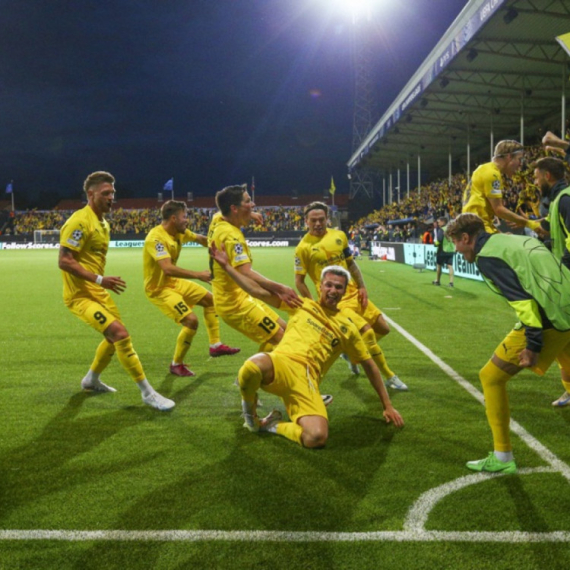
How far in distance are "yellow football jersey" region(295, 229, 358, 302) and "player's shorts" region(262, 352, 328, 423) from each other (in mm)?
2309

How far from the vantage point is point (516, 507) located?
3.39 meters

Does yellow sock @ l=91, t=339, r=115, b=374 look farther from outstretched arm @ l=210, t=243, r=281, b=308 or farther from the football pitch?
outstretched arm @ l=210, t=243, r=281, b=308

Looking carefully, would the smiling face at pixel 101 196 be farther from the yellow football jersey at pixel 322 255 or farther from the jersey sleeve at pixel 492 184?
the jersey sleeve at pixel 492 184

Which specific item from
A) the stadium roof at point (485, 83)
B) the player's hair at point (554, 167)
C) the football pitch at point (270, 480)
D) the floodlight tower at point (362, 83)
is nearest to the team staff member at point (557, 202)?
the player's hair at point (554, 167)

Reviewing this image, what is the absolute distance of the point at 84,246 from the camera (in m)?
5.91

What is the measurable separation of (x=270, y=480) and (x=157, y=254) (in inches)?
151

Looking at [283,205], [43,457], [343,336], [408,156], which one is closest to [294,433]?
[343,336]

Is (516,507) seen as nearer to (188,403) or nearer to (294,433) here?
(294,433)

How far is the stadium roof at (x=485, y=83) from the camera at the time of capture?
19.2 meters

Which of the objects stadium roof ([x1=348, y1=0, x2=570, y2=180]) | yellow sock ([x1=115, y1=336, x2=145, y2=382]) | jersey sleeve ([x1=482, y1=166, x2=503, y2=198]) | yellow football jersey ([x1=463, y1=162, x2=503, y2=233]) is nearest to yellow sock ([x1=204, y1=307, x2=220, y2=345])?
yellow sock ([x1=115, y1=336, x2=145, y2=382])

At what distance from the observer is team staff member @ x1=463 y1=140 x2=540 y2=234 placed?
6.37m

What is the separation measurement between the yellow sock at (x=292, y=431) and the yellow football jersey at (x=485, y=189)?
12.4ft

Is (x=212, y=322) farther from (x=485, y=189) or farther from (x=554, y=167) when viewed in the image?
(x=554, y=167)

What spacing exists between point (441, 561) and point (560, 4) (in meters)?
19.4
